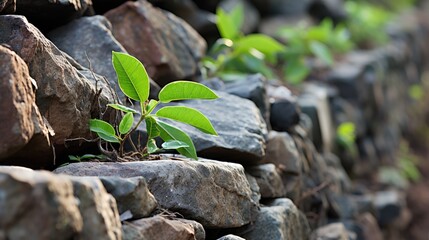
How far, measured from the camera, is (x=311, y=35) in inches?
197

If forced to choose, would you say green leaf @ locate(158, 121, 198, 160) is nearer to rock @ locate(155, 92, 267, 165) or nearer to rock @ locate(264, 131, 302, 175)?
rock @ locate(155, 92, 267, 165)

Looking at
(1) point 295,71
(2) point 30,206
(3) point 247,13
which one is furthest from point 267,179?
(3) point 247,13

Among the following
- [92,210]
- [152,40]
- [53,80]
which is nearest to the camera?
[92,210]

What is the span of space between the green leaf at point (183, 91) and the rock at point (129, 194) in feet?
1.61

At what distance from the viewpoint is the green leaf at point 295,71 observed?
469cm

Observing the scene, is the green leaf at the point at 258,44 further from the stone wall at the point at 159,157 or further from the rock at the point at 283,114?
the rock at the point at 283,114

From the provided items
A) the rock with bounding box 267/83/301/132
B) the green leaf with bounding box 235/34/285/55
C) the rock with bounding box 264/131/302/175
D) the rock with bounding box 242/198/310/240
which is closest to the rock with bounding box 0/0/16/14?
the rock with bounding box 242/198/310/240

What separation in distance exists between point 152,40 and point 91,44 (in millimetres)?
452

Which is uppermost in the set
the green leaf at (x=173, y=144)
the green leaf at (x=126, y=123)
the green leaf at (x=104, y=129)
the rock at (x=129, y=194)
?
the rock at (x=129, y=194)

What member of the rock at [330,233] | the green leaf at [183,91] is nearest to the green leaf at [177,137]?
the green leaf at [183,91]

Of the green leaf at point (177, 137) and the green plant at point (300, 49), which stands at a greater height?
the green leaf at point (177, 137)

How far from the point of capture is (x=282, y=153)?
3.34 metres

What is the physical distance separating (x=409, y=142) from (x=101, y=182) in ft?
21.7

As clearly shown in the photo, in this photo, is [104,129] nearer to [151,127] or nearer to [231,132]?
[151,127]
